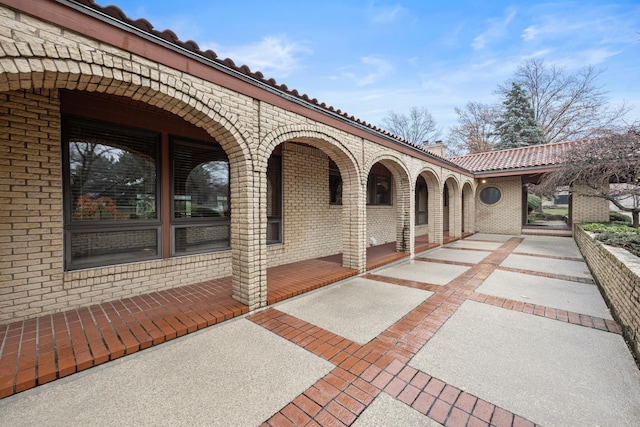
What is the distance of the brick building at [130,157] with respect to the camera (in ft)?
7.52

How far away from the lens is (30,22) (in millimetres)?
2006

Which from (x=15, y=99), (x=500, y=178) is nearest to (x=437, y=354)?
(x=15, y=99)

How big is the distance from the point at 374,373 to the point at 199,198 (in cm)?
393

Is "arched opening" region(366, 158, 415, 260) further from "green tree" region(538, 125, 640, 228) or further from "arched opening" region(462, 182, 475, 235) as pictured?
"arched opening" region(462, 182, 475, 235)

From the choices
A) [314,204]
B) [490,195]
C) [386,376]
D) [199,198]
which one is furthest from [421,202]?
[386,376]

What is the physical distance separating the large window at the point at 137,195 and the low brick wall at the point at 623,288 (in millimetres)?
5570

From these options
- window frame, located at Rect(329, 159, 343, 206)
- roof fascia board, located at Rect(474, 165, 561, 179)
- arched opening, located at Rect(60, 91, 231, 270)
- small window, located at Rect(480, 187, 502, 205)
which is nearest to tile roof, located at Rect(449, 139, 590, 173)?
roof fascia board, located at Rect(474, 165, 561, 179)

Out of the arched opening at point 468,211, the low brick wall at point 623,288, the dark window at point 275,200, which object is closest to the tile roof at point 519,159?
the arched opening at point 468,211

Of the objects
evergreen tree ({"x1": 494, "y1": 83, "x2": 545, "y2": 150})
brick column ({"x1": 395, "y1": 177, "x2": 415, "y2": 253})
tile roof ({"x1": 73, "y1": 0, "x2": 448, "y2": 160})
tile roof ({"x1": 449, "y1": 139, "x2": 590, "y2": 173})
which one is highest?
evergreen tree ({"x1": 494, "y1": 83, "x2": 545, "y2": 150})

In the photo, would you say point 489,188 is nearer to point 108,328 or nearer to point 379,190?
point 379,190

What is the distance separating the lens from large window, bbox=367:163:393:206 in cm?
869

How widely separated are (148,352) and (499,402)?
310cm

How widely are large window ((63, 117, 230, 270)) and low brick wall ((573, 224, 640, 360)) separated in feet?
18.3

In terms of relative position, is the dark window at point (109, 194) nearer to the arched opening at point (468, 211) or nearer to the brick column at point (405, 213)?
the brick column at point (405, 213)
